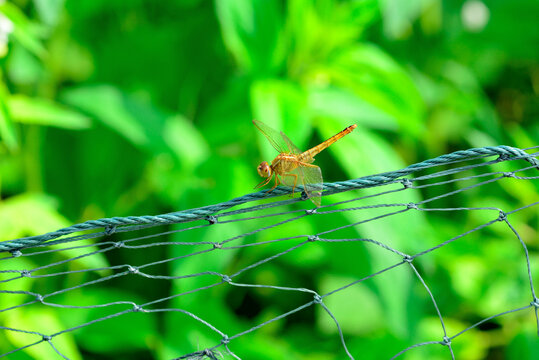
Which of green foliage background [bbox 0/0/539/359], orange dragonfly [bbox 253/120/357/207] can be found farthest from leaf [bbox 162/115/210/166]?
orange dragonfly [bbox 253/120/357/207]

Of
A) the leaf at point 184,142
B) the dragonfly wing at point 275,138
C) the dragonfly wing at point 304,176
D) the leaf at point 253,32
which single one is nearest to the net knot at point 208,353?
the dragonfly wing at point 304,176

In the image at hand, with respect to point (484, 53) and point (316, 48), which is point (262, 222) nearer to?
point (316, 48)

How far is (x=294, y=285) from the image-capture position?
79.3 inches

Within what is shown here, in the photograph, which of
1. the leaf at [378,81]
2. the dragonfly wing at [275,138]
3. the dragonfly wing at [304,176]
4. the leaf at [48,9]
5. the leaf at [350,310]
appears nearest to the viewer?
the dragonfly wing at [304,176]

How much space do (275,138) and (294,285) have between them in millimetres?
818

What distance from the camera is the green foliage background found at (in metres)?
1.64

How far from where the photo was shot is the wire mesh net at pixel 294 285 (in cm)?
156

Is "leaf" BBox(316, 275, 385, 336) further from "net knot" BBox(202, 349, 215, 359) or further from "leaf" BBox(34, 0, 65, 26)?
"leaf" BBox(34, 0, 65, 26)

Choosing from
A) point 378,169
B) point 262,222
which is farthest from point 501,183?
point 262,222

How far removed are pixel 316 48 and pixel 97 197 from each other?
860 mm

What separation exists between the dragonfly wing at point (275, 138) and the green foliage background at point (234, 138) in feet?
0.54

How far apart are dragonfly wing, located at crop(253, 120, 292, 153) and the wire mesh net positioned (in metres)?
0.24

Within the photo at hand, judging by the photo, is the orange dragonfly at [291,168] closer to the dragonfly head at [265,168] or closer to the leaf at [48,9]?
the dragonfly head at [265,168]

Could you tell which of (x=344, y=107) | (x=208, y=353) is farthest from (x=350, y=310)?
(x=208, y=353)
